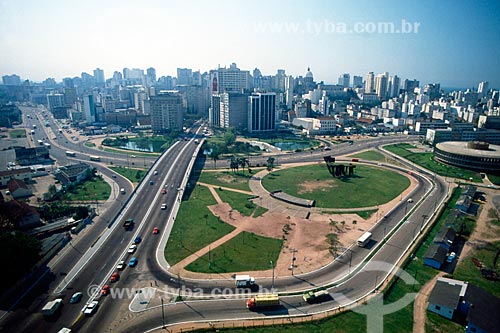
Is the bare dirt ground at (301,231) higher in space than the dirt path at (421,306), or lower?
higher

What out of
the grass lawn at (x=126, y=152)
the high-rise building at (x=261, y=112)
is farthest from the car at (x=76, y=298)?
the high-rise building at (x=261, y=112)

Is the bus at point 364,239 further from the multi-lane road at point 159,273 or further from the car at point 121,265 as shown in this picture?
the car at point 121,265

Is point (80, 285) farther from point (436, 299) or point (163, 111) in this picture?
point (163, 111)

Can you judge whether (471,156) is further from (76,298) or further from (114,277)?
(76,298)

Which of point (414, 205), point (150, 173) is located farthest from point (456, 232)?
point (150, 173)

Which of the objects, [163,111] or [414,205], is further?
[163,111]
